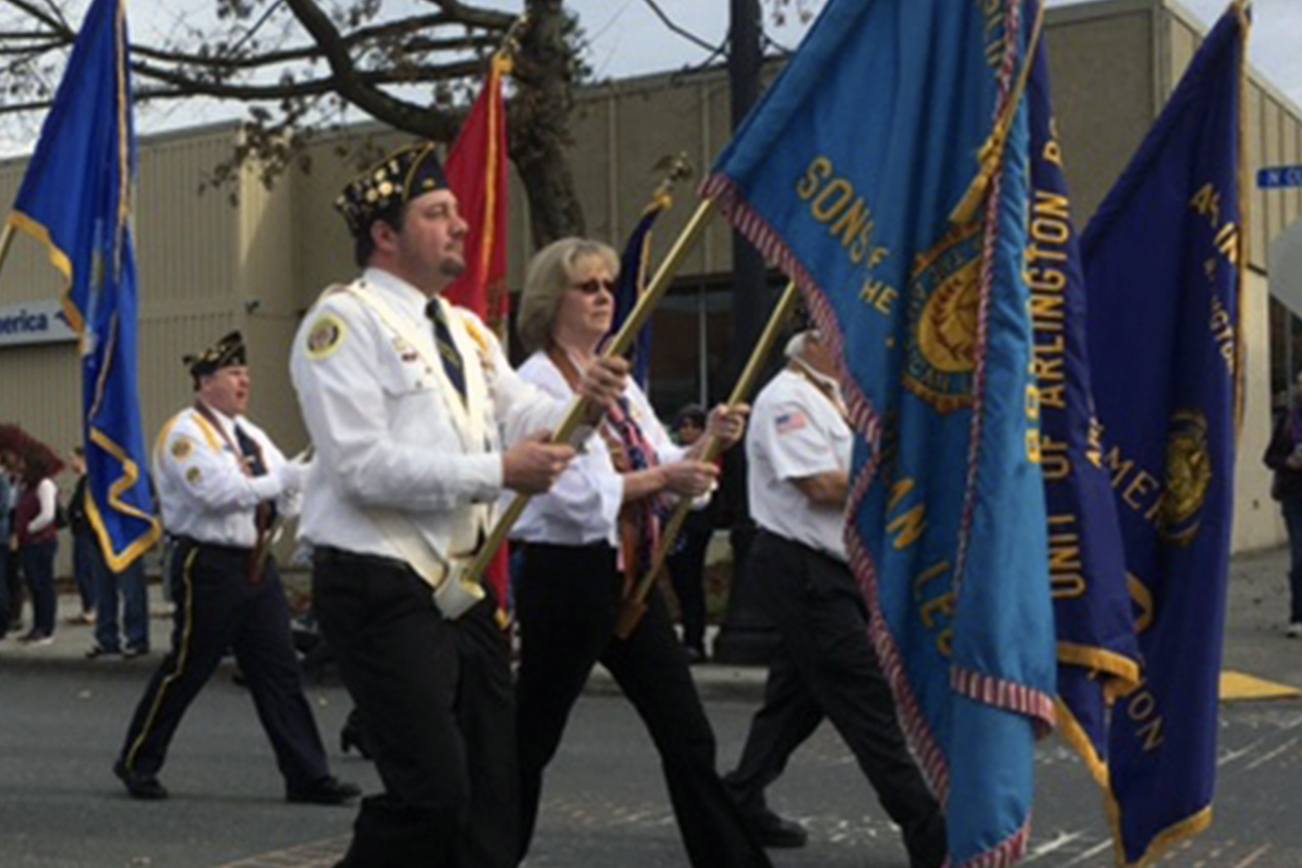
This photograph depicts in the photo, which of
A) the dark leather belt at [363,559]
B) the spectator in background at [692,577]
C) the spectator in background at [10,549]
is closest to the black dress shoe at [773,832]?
the dark leather belt at [363,559]

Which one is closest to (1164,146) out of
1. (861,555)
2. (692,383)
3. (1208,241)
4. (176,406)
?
(1208,241)

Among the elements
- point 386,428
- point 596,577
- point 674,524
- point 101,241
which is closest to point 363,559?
point 386,428

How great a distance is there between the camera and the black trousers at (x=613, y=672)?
5.98m

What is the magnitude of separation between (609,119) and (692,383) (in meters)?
3.28

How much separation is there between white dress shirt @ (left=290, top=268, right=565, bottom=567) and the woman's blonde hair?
107 cm

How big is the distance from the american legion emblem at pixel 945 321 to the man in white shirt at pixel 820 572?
2.24 metres

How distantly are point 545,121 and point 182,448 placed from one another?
9.52 meters

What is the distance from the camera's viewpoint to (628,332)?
4.71 meters

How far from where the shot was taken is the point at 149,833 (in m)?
7.92

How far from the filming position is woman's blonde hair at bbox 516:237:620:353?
6.09 meters

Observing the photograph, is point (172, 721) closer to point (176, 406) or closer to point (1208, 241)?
point (1208, 241)

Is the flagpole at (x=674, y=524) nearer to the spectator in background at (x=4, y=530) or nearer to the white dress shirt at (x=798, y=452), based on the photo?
the white dress shirt at (x=798, y=452)

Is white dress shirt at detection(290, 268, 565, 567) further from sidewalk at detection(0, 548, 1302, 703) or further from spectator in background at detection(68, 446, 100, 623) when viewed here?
spectator in background at detection(68, 446, 100, 623)

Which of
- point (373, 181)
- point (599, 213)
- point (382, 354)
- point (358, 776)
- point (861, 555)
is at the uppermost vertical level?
point (599, 213)
